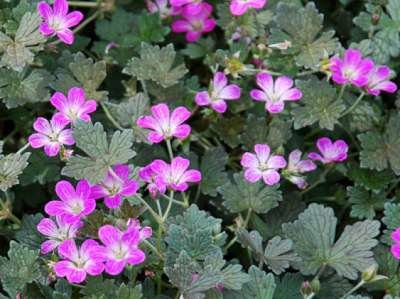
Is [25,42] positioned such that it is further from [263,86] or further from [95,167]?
[263,86]

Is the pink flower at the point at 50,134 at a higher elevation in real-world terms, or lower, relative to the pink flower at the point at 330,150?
higher

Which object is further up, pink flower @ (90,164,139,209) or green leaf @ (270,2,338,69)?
green leaf @ (270,2,338,69)

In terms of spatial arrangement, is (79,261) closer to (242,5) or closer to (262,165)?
(262,165)

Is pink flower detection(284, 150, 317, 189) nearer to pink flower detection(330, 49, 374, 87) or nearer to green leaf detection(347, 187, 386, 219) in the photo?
green leaf detection(347, 187, 386, 219)

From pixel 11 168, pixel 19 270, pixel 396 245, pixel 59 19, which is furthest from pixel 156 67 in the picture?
pixel 396 245

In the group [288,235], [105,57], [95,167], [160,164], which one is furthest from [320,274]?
[105,57]

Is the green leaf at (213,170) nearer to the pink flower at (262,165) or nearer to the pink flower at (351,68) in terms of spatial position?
the pink flower at (262,165)

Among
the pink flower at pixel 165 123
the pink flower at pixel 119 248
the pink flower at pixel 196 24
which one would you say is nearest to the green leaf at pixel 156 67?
the pink flower at pixel 165 123

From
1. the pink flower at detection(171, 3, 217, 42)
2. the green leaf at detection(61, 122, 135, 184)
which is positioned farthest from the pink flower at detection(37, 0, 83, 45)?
the pink flower at detection(171, 3, 217, 42)
